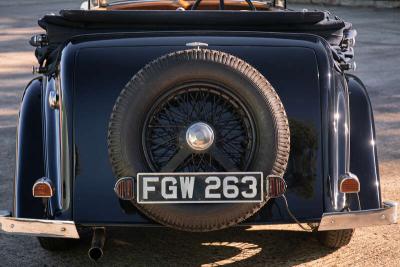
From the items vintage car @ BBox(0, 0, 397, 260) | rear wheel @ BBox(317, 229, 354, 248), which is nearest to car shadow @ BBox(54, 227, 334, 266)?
rear wheel @ BBox(317, 229, 354, 248)

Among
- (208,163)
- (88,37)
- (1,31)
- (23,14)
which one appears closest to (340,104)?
(208,163)

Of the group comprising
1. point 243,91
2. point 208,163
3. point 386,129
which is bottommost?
point 386,129

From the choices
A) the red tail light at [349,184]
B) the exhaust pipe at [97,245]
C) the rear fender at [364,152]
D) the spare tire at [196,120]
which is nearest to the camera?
the spare tire at [196,120]

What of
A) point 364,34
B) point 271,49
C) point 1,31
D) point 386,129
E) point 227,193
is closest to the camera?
point 227,193

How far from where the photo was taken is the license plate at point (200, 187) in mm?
4039

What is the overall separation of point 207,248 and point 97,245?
823mm

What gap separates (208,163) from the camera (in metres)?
4.18

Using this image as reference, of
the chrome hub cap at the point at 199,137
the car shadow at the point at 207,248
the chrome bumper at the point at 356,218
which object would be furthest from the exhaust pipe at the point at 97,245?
the chrome bumper at the point at 356,218

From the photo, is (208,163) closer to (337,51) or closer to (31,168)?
(31,168)

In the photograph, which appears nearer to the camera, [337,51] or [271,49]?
[271,49]

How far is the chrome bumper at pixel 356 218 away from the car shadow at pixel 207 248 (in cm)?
52

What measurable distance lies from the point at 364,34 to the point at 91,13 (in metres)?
10.1

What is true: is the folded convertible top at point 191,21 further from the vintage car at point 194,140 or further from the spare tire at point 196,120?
the spare tire at point 196,120

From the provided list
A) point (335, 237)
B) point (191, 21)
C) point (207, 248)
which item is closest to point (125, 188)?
point (207, 248)
